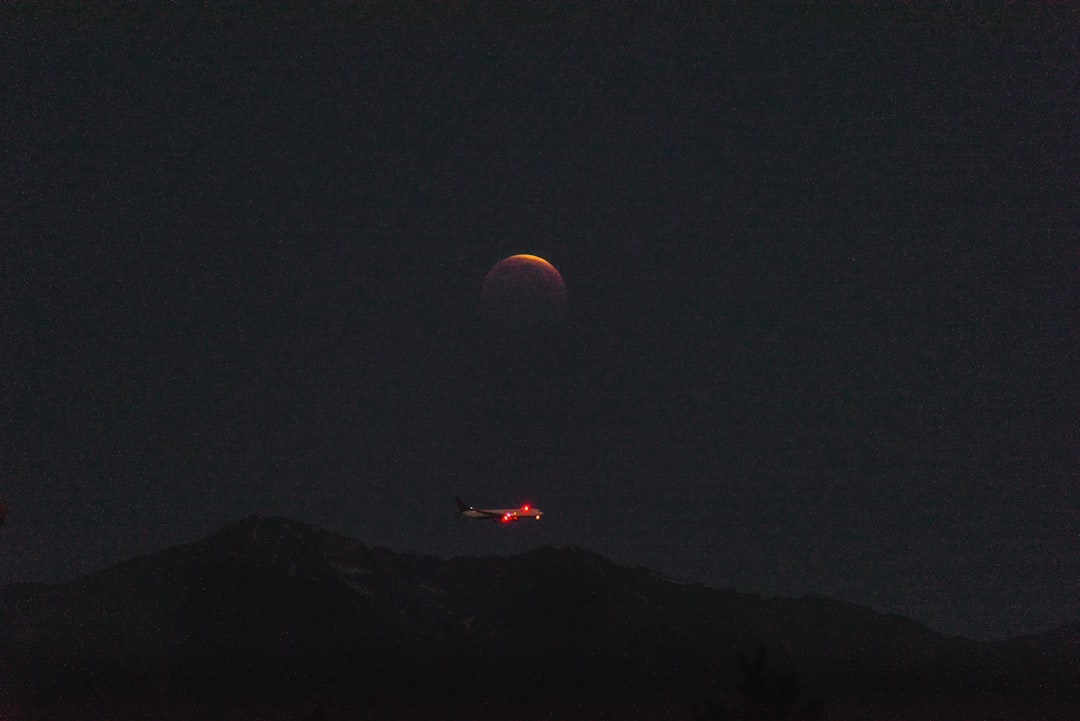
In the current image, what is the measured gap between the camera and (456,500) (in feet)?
566

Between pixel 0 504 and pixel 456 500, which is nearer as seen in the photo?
pixel 0 504

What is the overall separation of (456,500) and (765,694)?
54.8 metres

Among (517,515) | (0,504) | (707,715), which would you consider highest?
(517,515)

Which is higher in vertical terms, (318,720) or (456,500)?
(456,500)

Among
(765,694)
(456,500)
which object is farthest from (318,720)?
(765,694)

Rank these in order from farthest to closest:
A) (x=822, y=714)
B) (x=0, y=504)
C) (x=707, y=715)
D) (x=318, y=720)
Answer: (x=318, y=720)
(x=822, y=714)
(x=707, y=715)
(x=0, y=504)

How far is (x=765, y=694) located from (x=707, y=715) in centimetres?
1357

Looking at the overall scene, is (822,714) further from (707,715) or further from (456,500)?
(456,500)

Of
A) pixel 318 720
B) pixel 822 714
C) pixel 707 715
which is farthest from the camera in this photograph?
pixel 318 720

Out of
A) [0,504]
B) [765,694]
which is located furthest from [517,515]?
[0,504]

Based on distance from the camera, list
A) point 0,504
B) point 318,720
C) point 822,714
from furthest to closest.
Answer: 1. point 318,720
2. point 822,714
3. point 0,504

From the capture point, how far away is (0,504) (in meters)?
110

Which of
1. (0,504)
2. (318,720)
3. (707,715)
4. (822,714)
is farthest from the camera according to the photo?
(318,720)

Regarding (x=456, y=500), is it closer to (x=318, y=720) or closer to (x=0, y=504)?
(x=318, y=720)
